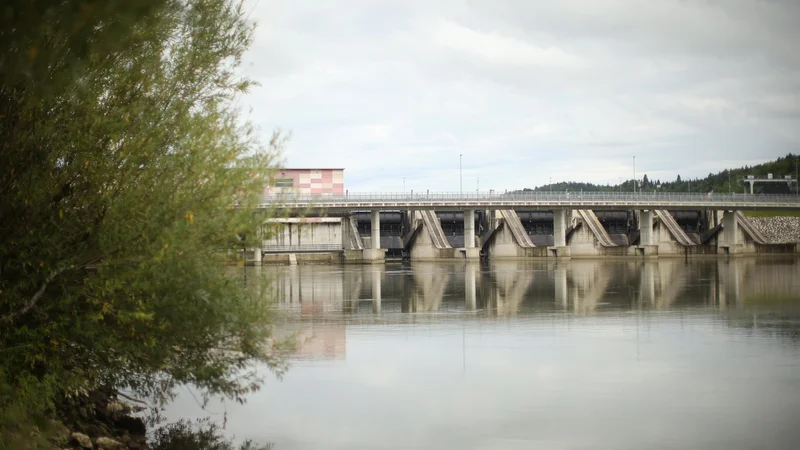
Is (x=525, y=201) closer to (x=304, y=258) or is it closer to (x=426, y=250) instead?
(x=426, y=250)

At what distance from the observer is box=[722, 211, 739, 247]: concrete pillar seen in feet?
353

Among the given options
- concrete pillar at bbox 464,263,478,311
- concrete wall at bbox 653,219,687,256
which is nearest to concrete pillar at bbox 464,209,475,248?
concrete wall at bbox 653,219,687,256

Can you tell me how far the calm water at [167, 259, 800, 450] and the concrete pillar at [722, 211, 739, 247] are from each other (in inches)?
2896

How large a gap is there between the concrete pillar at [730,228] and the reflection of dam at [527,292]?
46.5 metres

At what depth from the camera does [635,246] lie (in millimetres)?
99938

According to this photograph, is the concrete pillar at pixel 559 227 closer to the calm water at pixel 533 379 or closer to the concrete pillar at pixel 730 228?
the concrete pillar at pixel 730 228

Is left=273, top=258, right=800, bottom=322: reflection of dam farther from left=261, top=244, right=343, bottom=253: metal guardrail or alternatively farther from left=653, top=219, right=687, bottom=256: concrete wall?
left=653, top=219, right=687, bottom=256: concrete wall

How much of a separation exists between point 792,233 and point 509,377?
116058 millimetres

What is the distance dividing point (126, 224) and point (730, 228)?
107 meters

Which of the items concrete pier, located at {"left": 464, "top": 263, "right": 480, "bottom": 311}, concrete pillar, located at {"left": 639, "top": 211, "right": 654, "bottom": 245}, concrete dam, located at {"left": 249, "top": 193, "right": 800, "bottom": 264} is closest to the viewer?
concrete pier, located at {"left": 464, "top": 263, "right": 480, "bottom": 311}

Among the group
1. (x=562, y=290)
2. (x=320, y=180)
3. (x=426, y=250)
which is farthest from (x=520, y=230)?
(x=562, y=290)

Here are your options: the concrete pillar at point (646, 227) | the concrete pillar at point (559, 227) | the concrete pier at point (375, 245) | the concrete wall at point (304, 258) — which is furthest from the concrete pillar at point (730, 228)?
the concrete wall at point (304, 258)

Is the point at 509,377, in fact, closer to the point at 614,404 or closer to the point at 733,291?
the point at 614,404

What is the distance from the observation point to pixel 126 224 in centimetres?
1220
